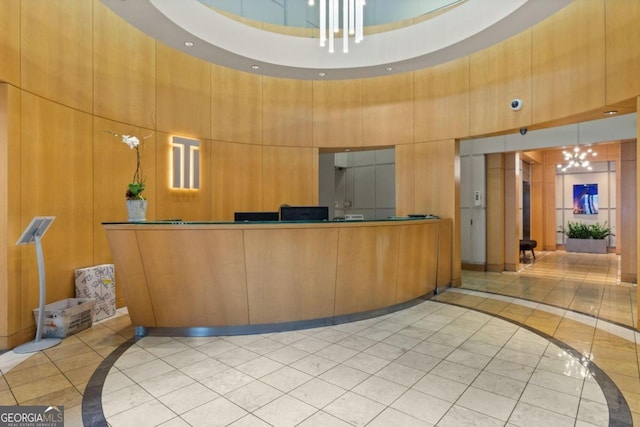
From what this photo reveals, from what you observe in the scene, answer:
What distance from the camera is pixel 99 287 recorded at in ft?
15.6

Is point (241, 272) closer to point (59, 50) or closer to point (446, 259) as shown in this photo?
point (59, 50)

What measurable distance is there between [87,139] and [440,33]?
5.76m

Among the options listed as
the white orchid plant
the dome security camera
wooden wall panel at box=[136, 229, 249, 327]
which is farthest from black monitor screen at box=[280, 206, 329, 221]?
the dome security camera

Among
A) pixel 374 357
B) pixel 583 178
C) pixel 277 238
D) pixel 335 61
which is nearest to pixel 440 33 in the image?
pixel 335 61

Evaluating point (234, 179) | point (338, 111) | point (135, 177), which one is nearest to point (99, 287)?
point (135, 177)

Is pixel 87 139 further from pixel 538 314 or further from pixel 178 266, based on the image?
pixel 538 314

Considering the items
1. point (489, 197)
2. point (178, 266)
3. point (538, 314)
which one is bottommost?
point (538, 314)

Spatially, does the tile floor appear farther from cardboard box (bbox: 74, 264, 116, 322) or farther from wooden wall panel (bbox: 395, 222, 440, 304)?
wooden wall panel (bbox: 395, 222, 440, 304)

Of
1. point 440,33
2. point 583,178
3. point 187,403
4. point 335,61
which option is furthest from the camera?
point 583,178

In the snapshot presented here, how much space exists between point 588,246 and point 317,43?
12.2 meters

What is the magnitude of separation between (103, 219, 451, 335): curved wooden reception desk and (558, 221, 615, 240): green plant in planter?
37.7ft

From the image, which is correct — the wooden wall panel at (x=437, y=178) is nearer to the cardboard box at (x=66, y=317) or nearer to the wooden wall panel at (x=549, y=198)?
the cardboard box at (x=66, y=317)

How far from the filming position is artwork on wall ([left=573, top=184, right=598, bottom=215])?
40.8 ft

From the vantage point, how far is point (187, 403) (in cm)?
259
